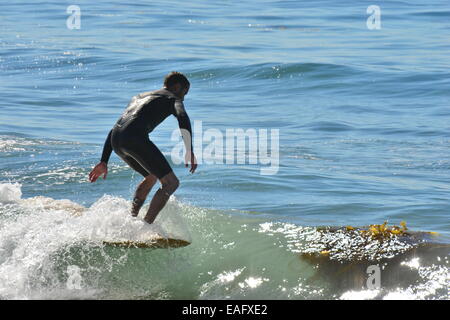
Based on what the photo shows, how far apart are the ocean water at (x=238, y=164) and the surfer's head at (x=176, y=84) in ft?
4.34

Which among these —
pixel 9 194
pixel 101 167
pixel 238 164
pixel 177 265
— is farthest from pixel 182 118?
pixel 238 164

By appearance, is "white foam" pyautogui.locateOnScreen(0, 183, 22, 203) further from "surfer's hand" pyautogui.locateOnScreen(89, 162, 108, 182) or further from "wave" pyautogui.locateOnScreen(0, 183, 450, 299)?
"surfer's hand" pyautogui.locateOnScreen(89, 162, 108, 182)

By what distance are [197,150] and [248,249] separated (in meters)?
6.99

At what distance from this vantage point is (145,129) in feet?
28.3

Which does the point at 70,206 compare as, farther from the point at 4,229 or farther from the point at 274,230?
the point at 274,230

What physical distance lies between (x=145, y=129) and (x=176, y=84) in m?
0.55

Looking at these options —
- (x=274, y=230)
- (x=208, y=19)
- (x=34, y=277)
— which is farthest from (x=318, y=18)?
(x=34, y=277)

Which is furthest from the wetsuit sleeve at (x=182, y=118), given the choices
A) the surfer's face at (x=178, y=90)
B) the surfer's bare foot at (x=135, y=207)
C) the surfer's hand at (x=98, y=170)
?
the surfer's bare foot at (x=135, y=207)

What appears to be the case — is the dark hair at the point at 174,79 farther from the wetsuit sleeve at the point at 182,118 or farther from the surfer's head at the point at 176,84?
Answer: the wetsuit sleeve at the point at 182,118

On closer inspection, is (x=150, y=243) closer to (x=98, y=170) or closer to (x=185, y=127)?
(x=98, y=170)

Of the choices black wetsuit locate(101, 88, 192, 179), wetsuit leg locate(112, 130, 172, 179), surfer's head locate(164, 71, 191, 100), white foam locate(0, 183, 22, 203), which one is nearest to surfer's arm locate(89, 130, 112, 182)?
black wetsuit locate(101, 88, 192, 179)

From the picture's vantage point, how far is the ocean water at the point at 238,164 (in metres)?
8.58

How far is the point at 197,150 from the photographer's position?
53.5 feet
